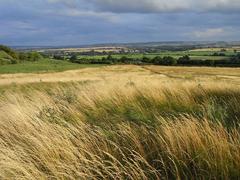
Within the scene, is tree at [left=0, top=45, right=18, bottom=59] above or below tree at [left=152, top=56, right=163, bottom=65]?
above

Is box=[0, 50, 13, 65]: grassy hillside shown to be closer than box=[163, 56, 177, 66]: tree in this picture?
Yes

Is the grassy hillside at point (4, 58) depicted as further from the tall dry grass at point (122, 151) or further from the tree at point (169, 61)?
the tall dry grass at point (122, 151)

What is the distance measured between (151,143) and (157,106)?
4.55 metres

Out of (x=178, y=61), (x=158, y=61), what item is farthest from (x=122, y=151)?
(x=158, y=61)

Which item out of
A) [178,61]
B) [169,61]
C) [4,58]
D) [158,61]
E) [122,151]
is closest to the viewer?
[122,151]

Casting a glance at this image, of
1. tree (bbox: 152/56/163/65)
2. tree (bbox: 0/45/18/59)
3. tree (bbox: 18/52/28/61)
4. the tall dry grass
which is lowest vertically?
tree (bbox: 152/56/163/65)

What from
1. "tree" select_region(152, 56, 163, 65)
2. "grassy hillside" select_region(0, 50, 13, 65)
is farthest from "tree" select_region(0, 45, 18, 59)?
"tree" select_region(152, 56, 163, 65)

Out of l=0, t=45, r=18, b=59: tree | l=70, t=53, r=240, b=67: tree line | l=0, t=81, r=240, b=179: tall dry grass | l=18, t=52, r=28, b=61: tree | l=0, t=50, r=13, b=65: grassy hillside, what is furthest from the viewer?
l=70, t=53, r=240, b=67: tree line

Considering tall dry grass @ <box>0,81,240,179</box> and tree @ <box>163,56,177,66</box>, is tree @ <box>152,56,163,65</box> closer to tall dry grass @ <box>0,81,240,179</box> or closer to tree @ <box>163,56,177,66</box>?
tree @ <box>163,56,177,66</box>

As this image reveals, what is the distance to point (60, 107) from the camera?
9.16 meters

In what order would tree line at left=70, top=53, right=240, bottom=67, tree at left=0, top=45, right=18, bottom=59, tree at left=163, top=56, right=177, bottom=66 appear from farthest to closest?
tree at left=163, top=56, right=177, bottom=66, tree line at left=70, top=53, right=240, bottom=67, tree at left=0, top=45, right=18, bottom=59

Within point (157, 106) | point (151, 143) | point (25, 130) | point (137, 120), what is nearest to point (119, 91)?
point (157, 106)

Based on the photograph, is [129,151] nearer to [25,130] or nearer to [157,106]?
[25,130]

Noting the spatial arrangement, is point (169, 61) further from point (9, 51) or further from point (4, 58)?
point (4, 58)
